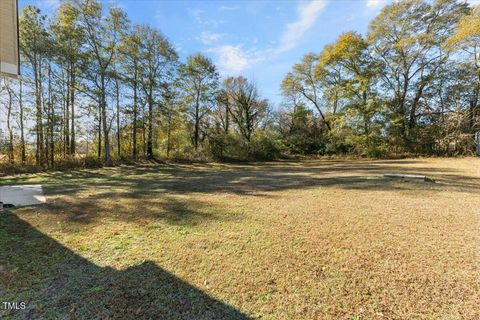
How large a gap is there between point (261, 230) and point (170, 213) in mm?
1754

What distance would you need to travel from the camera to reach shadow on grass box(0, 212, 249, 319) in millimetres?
1794

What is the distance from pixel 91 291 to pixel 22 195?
4.94 metres

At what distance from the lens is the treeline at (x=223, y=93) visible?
11.1 m

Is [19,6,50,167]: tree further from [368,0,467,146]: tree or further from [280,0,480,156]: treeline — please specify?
[368,0,467,146]: tree

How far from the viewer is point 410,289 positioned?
2016 mm

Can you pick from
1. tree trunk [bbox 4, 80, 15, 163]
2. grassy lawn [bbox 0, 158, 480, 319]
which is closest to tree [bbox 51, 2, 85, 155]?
tree trunk [bbox 4, 80, 15, 163]

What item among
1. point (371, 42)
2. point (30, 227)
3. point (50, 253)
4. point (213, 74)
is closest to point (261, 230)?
point (50, 253)

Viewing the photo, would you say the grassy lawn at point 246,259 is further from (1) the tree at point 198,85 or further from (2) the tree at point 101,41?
(1) the tree at point 198,85

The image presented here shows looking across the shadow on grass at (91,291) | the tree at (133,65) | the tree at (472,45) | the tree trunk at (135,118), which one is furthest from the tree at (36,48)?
the tree at (472,45)

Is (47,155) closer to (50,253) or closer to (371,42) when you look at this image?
(50,253)

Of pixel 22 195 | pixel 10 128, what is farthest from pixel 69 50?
pixel 22 195

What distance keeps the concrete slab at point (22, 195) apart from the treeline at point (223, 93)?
5875mm

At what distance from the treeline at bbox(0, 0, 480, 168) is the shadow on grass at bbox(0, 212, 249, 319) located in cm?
1090

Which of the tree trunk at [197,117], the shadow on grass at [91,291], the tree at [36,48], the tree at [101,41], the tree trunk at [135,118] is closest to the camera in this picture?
the shadow on grass at [91,291]
